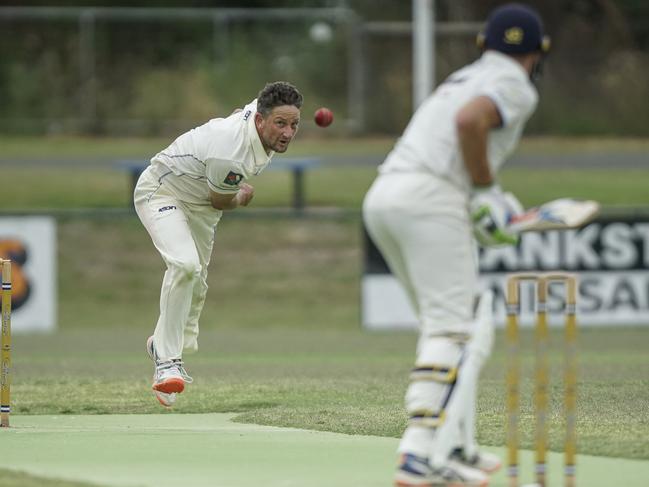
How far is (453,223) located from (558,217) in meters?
0.41

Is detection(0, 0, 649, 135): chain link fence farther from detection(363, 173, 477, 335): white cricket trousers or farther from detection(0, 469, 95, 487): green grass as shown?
detection(363, 173, 477, 335): white cricket trousers

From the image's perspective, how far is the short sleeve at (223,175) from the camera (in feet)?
24.9

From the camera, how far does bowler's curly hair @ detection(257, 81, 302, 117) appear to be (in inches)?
294

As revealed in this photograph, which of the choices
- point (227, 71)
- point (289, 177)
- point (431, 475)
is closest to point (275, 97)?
point (431, 475)

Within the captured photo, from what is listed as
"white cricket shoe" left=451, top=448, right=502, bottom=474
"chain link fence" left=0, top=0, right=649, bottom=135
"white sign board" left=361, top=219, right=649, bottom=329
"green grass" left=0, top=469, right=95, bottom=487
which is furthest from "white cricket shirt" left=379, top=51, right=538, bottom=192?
"chain link fence" left=0, top=0, right=649, bottom=135

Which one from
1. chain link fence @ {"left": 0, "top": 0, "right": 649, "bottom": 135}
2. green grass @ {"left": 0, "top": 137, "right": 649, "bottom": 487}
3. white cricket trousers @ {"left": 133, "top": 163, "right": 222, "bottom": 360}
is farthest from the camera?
chain link fence @ {"left": 0, "top": 0, "right": 649, "bottom": 135}

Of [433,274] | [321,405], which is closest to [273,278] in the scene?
[321,405]

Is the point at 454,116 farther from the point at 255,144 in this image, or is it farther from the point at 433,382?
the point at 255,144

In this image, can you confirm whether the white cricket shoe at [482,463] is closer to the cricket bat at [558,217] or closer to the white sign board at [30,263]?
the cricket bat at [558,217]

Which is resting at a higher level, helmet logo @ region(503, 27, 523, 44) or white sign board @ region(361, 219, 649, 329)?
helmet logo @ region(503, 27, 523, 44)

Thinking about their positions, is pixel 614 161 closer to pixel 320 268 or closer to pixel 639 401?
pixel 320 268

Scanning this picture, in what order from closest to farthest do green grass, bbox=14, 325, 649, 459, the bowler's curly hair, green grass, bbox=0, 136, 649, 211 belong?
1. green grass, bbox=14, 325, 649, 459
2. the bowler's curly hair
3. green grass, bbox=0, 136, 649, 211

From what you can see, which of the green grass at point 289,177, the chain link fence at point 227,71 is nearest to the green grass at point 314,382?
the green grass at point 289,177

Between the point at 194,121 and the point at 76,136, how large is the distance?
2.19 m
